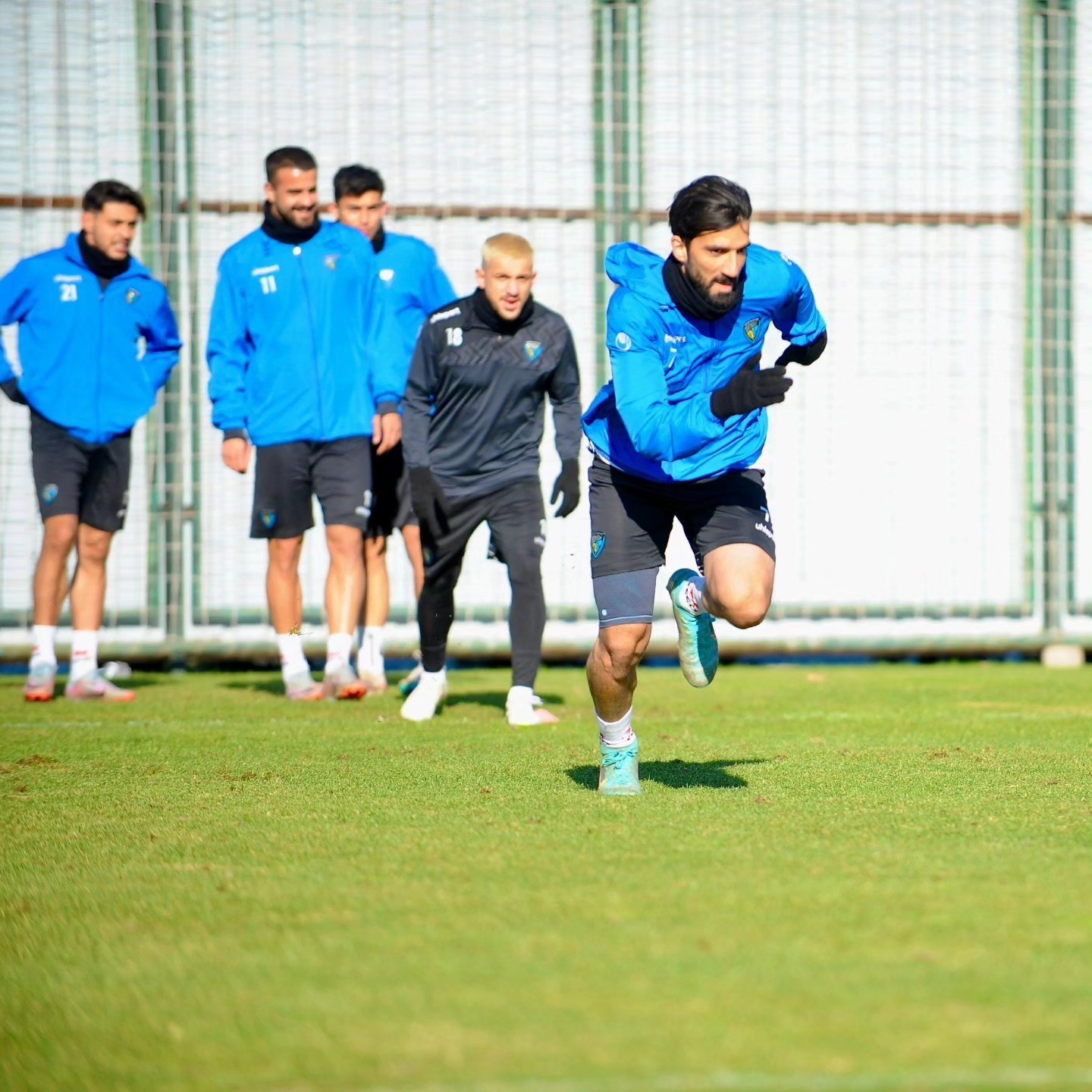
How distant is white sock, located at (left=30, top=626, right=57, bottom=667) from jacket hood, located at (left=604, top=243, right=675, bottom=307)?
4599mm

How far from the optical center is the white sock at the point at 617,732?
5457mm

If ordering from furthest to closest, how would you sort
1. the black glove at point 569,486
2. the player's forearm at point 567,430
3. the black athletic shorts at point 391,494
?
the black athletic shorts at point 391,494, the player's forearm at point 567,430, the black glove at point 569,486

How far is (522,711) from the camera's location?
25.3 ft

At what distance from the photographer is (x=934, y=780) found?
5.80m

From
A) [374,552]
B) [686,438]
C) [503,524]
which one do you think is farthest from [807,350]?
[374,552]

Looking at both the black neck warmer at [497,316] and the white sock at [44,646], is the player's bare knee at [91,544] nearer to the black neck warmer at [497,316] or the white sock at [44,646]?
the white sock at [44,646]

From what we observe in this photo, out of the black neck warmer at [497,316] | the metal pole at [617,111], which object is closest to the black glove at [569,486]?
the black neck warmer at [497,316]

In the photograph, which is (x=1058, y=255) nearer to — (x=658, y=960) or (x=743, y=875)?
(x=743, y=875)

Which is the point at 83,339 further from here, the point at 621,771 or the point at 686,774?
the point at 621,771

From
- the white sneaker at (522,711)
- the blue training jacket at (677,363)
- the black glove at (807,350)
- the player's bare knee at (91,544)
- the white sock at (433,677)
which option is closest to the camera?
the blue training jacket at (677,363)

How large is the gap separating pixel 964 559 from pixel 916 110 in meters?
2.79

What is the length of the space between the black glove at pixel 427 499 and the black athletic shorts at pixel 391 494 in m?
1.33

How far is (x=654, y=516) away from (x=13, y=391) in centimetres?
448

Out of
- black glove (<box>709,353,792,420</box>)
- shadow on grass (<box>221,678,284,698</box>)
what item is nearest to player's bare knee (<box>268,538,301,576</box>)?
shadow on grass (<box>221,678,284,698</box>)
